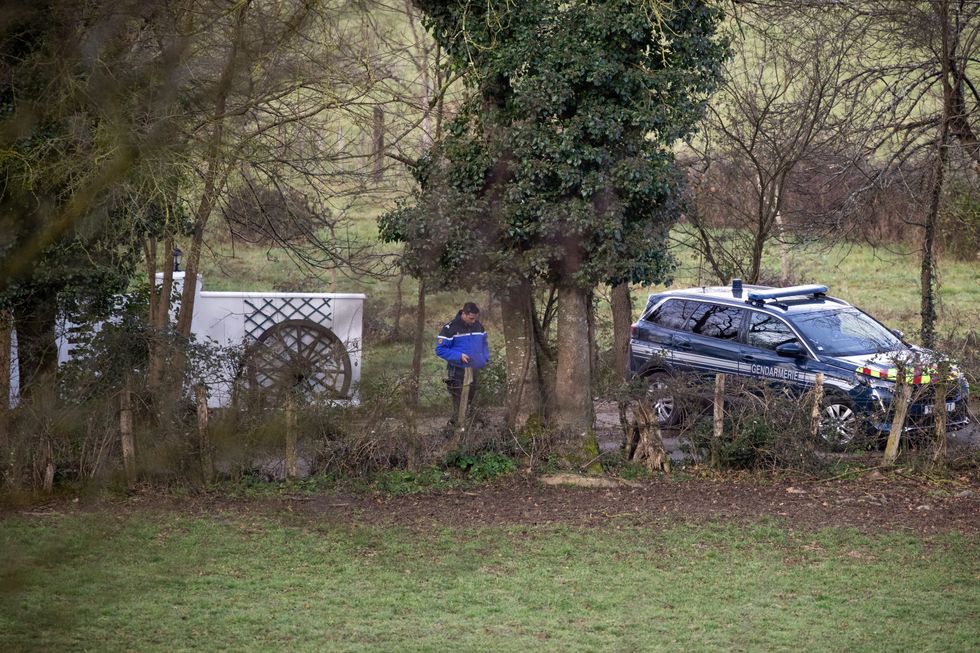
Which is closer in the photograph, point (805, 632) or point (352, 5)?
point (352, 5)

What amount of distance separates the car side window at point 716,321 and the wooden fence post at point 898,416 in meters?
2.45

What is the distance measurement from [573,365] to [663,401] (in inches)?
44.4

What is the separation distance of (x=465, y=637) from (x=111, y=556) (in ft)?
18.3

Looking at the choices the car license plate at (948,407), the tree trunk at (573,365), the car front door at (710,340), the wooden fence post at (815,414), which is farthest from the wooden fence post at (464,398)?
the car license plate at (948,407)

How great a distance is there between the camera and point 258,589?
25.1ft

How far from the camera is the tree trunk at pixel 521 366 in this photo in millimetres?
12148

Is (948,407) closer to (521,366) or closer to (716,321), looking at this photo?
(716,321)

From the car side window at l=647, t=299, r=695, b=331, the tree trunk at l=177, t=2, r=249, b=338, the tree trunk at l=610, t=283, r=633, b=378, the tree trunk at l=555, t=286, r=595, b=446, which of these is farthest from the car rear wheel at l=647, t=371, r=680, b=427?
the tree trunk at l=177, t=2, r=249, b=338

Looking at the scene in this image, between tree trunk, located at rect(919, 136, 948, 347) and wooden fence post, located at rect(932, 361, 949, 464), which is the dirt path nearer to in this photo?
wooden fence post, located at rect(932, 361, 949, 464)

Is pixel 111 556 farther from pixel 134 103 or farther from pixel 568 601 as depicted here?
pixel 568 601

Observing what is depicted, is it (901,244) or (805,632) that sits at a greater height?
(901,244)

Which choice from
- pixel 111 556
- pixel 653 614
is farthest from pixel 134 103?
pixel 653 614

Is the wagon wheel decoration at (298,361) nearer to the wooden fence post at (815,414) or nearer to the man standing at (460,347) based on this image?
the man standing at (460,347)

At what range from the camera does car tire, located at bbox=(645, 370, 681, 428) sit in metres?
11.6
